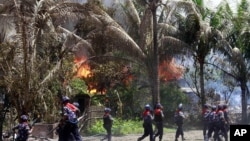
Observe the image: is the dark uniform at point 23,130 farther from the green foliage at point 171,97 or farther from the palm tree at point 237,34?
the green foliage at point 171,97

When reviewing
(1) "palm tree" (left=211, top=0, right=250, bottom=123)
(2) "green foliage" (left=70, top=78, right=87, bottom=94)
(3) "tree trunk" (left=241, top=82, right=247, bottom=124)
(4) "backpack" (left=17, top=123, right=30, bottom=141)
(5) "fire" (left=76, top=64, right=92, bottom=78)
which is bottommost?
(4) "backpack" (left=17, top=123, right=30, bottom=141)

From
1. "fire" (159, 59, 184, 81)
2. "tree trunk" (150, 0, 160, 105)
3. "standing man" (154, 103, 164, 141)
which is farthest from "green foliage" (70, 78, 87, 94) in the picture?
"standing man" (154, 103, 164, 141)

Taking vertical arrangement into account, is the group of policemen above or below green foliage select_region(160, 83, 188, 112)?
below

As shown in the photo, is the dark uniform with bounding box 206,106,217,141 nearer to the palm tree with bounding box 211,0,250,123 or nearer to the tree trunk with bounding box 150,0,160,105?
the tree trunk with bounding box 150,0,160,105

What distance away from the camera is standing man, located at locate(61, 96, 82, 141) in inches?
586

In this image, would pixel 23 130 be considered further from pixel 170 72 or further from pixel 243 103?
pixel 170 72

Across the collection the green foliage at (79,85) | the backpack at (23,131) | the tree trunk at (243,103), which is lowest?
the backpack at (23,131)

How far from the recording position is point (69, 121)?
14891 millimetres

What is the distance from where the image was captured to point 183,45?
26375 mm

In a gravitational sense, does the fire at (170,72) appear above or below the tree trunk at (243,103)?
above

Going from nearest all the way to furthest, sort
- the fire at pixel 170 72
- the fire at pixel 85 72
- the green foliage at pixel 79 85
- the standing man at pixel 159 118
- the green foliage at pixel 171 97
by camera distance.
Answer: the standing man at pixel 159 118
the green foliage at pixel 79 85
the fire at pixel 85 72
the green foliage at pixel 171 97
the fire at pixel 170 72

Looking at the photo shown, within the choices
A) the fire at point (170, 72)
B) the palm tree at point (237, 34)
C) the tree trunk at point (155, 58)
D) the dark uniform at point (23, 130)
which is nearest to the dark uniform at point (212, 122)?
the tree trunk at point (155, 58)

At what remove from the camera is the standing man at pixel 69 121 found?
14.9m

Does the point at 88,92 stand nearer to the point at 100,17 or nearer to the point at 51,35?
the point at 100,17
